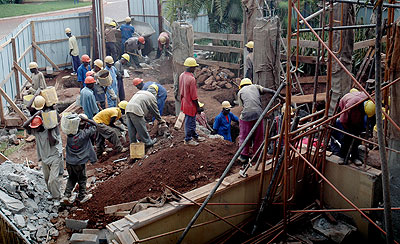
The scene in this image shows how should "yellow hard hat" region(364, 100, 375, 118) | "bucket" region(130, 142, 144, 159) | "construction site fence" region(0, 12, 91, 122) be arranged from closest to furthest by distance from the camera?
"yellow hard hat" region(364, 100, 375, 118) → "bucket" region(130, 142, 144, 159) → "construction site fence" region(0, 12, 91, 122)

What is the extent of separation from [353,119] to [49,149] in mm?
5113

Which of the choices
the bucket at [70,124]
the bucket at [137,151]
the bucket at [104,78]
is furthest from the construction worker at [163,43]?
the bucket at [70,124]

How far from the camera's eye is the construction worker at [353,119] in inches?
254

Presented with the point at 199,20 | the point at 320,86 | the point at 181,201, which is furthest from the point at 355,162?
the point at 199,20

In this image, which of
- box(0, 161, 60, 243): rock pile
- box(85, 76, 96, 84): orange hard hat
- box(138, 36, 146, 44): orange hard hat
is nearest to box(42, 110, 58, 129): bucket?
box(0, 161, 60, 243): rock pile

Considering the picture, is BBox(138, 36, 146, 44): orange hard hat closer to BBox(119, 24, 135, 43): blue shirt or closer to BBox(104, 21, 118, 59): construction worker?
BBox(119, 24, 135, 43): blue shirt

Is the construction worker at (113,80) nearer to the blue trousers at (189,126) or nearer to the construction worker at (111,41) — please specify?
the blue trousers at (189,126)

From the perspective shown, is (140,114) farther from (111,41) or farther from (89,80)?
(111,41)

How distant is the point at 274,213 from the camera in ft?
25.4

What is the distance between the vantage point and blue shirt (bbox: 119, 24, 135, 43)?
56.5 ft

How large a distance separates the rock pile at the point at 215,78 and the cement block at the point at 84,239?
29.4ft

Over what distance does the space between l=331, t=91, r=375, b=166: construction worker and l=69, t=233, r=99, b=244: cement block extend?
4.13 m

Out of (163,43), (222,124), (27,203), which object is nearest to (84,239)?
(27,203)

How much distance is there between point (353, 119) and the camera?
265 inches
